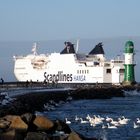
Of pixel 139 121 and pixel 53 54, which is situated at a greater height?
pixel 53 54

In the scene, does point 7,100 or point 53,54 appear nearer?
point 7,100

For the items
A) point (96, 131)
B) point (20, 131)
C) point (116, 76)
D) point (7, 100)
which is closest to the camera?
point (20, 131)

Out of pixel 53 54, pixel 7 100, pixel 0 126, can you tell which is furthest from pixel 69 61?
pixel 0 126

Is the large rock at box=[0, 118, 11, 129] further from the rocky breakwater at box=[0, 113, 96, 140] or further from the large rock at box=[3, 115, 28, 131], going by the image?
the large rock at box=[3, 115, 28, 131]

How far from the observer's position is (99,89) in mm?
67062

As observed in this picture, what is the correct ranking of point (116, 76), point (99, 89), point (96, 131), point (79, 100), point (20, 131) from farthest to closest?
1. point (116, 76)
2. point (99, 89)
3. point (79, 100)
4. point (96, 131)
5. point (20, 131)

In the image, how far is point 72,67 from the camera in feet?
301

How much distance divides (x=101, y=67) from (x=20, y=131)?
70028mm

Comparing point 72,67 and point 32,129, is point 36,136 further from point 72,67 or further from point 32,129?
point 72,67

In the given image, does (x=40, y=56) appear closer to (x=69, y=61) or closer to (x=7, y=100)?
(x=69, y=61)

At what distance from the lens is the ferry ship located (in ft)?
295

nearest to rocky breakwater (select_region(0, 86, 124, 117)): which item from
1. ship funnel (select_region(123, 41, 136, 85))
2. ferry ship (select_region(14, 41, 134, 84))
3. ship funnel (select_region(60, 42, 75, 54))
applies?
ship funnel (select_region(123, 41, 136, 85))

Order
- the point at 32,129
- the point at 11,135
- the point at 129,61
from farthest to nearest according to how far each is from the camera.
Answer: the point at 129,61 < the point at 32,129 < the point at 11,135

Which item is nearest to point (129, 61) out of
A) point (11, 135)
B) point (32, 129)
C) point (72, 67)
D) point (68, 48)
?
point (72, 67)
